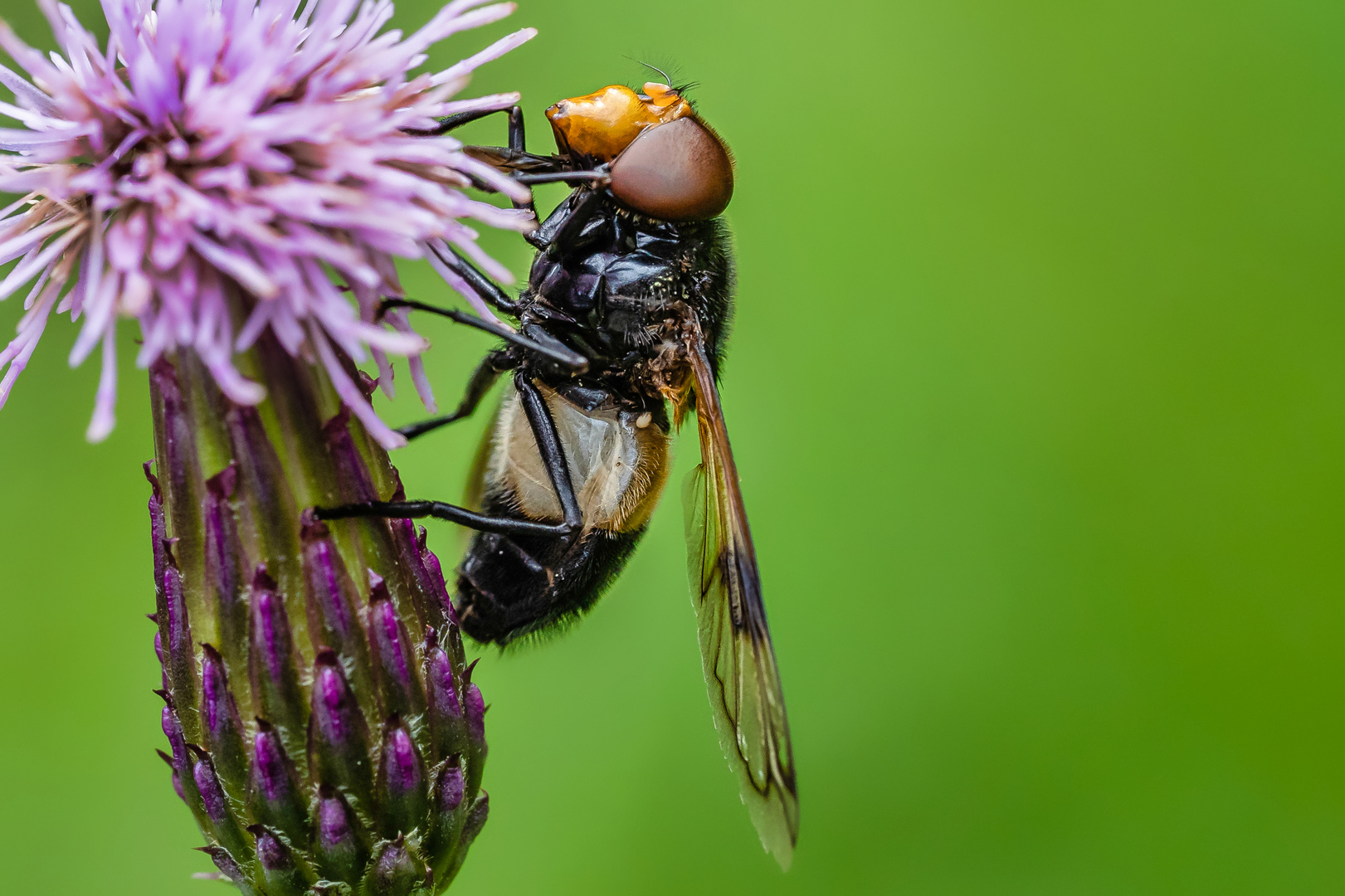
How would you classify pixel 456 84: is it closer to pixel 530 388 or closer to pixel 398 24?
pixel 530 388

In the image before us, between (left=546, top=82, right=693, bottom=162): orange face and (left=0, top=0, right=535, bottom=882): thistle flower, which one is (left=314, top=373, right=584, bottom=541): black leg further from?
(left=546, top=82, right=693, bottom=162): orange face

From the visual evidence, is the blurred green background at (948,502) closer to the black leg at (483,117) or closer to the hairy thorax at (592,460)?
the hairy thorax at (592,460)

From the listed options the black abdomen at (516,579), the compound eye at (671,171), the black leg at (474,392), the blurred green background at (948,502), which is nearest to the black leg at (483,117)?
the compound eye at (671,171)

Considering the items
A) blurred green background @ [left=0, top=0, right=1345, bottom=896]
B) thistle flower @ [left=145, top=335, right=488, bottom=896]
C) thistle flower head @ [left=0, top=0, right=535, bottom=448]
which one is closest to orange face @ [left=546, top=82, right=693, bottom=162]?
thistle flower head @ [left=0, top=0, right=535, bottom=448]

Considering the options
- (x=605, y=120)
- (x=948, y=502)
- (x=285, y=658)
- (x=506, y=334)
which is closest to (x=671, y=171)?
(x=605, y=120)

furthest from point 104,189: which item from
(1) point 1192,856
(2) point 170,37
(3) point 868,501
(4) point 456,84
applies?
(1) point 1192,856

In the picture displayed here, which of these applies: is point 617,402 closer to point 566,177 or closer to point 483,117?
point 566,177
